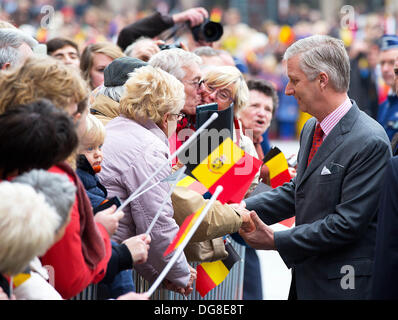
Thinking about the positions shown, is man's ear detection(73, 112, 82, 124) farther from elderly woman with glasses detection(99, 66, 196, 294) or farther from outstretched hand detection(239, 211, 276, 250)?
outstretched hand detection(239, 211, 276, 250)

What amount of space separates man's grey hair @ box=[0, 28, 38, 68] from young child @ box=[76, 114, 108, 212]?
832 mm

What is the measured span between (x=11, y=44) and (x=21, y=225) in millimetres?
2215

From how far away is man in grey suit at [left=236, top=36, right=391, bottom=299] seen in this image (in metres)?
3.51

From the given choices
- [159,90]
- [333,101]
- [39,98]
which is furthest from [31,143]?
[333,101]

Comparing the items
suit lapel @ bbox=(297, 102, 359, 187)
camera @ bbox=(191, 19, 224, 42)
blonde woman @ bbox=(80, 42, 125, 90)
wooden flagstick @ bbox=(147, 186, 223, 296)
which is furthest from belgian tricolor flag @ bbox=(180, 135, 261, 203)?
camera @ bbox=(191, 19, 224, 42)

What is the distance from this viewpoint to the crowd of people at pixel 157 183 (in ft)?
7.95

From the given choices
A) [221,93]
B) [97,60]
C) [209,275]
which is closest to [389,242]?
[209,275]

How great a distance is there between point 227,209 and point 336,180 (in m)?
0.66

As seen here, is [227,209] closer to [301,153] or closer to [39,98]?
[301,153]

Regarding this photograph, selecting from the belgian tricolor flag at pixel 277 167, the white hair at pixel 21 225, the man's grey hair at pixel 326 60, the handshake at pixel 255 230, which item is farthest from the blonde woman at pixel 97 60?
the white hair at pixel 21 225

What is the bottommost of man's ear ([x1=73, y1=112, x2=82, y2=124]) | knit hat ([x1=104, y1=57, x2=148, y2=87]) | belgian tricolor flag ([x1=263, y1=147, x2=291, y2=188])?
belgian tricolor flag ([x1=263, y1=147, x2=291, y2=188])

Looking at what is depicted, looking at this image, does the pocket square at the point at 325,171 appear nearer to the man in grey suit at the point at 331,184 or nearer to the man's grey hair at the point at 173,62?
the man in grey suit at the point at 331,184

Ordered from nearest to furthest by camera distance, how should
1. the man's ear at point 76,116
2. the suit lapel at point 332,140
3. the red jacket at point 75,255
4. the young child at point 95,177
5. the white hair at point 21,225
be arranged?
the white hair at point 21,225, the red jacket at point 75,255, the man's ear at point 76,116, the young child at point 95,177, the suit lapel at point 332,140

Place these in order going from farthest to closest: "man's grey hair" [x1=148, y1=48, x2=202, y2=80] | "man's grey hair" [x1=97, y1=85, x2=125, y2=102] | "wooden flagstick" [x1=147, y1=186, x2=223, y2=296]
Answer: "man's grey hair" [x1=148, y1=48, x2=202, y2=80]
"man's grey hair" [x1=97, y1=85, x2=125, y2=102]
"wooden flagstick" [x1=147, y1=186, x2=223, y2=296]
